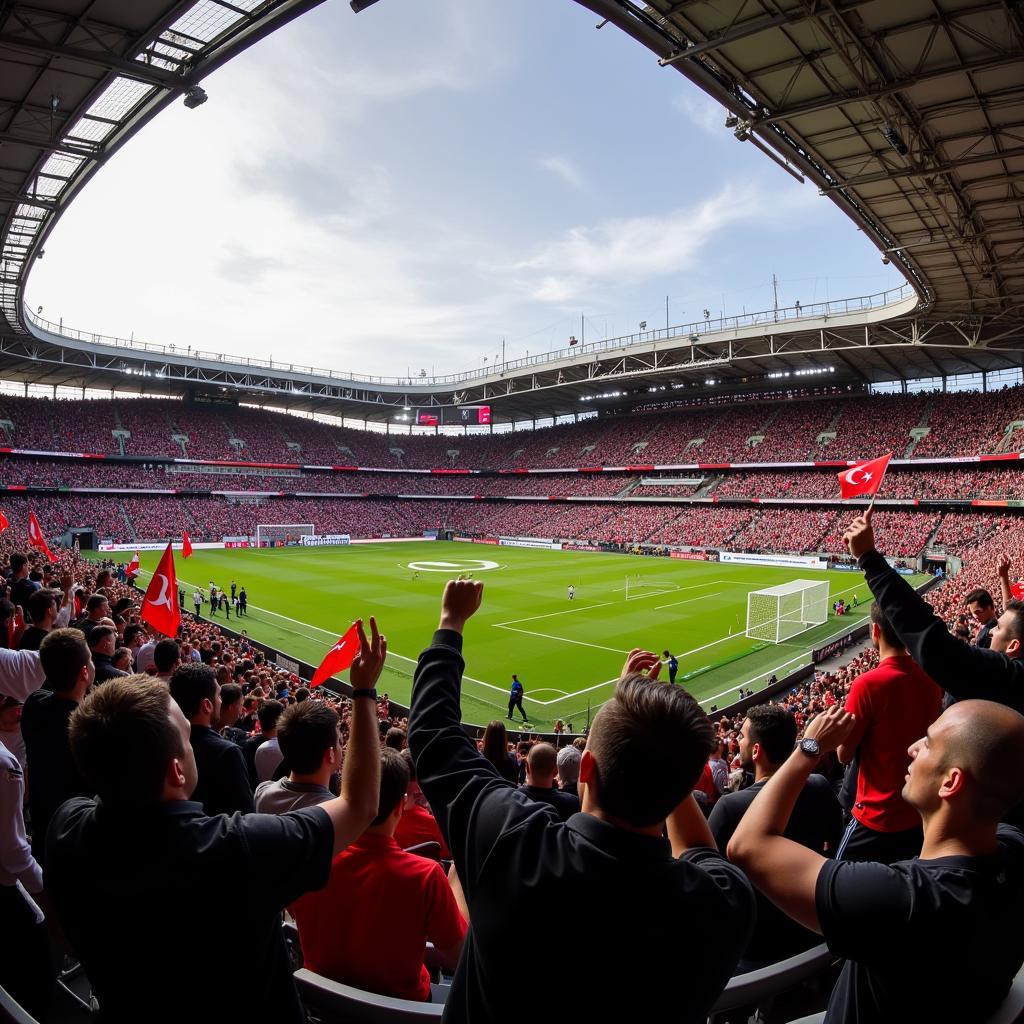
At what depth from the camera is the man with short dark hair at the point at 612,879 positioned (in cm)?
175

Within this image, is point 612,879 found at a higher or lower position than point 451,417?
lower

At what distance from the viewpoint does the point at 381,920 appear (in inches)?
105

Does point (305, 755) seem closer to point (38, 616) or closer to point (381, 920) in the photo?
point (381, 920)

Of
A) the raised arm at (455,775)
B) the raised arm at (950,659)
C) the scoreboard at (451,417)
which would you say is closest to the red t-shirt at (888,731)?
the raised arm at (950,659)

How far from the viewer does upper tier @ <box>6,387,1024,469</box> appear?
2080 inches

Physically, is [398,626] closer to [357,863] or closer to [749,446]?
[357,863]

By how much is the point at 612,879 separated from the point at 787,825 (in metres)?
2.40

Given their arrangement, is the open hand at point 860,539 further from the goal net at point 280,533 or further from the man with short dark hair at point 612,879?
the goal net at point 280,533

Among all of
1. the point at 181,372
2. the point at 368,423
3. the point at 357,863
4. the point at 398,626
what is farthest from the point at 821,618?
the point at 368,423

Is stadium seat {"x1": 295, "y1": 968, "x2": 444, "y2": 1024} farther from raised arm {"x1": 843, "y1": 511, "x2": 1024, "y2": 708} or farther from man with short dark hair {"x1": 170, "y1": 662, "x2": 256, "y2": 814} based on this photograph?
raised arm {"x1": 843, "y1": 511, "x2": 1024, "y2": 708}

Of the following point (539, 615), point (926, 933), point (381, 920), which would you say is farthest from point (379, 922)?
point (539, 615)

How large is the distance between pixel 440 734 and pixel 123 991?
1.23 metres

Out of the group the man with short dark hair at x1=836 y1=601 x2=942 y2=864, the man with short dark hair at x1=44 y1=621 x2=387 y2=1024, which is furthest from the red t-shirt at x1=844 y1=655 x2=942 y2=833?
the man with short dark hair at x1=44 y1=621 x2=387 y2=1024

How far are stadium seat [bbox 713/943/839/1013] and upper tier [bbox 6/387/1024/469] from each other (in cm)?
5498
